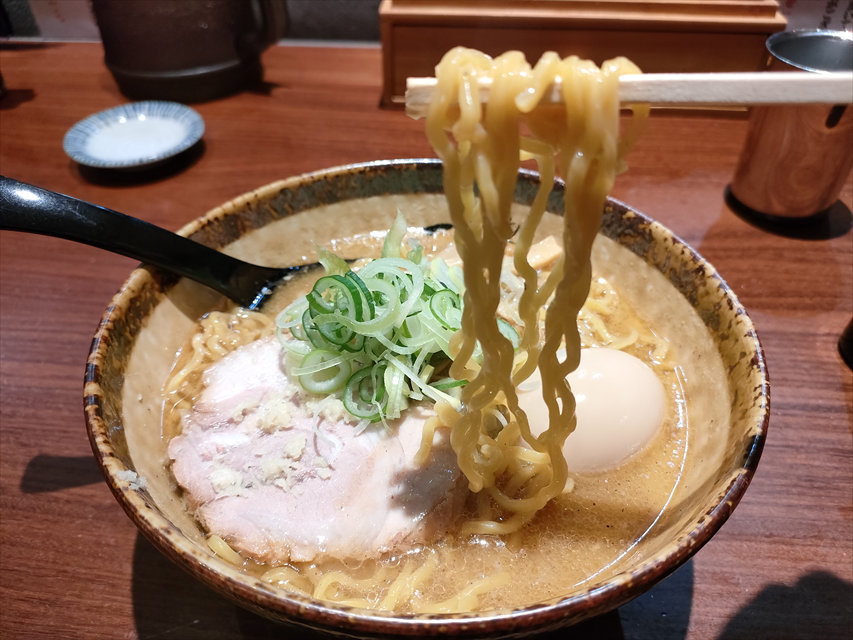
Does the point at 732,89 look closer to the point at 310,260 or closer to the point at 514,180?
the point at 514,180

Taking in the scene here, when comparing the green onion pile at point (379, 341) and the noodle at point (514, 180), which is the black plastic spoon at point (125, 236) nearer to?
the green onion pile at point (379, 341)

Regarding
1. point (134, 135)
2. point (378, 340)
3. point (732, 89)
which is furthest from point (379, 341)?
point (134, 135)

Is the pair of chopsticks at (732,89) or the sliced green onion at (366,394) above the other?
the pair of chopsticks at (732,89)

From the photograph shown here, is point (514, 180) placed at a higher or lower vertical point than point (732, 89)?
lower

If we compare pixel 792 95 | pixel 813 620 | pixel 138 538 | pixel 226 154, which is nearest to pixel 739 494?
pixel 813 620

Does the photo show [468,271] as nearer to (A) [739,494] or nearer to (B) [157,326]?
(A) [739,494]

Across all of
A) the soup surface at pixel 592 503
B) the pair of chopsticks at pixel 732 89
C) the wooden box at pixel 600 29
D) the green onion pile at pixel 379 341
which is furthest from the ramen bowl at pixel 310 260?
the wooden box at pixel 600 29
